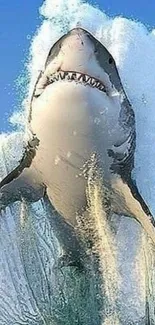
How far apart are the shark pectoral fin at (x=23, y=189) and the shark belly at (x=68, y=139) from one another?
238mm

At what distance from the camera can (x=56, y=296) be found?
13.9m

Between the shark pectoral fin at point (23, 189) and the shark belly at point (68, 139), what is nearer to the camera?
the shark belly at point (68, 139)

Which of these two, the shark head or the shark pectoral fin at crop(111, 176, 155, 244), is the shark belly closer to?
the shark head

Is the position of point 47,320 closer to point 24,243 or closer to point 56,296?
point 56,296

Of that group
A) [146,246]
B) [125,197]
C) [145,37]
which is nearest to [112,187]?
[125,197]

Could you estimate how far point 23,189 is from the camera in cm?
1313

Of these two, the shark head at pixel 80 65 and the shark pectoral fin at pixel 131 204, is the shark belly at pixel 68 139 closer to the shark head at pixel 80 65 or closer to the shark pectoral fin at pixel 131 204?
the shark head at pixel 80 65

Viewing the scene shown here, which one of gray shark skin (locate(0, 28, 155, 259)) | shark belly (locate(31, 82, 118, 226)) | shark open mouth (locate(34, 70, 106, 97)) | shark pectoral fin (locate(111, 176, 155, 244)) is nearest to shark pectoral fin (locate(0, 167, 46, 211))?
gray shark skin (locate(0, 28, 155, 259))

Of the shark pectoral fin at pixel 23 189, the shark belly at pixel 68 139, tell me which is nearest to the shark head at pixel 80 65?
the shark belly at pixel 68 139

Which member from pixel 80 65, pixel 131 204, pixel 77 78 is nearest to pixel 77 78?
pixel 77 78

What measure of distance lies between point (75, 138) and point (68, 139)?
0.10m

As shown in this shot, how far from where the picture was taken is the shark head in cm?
1128

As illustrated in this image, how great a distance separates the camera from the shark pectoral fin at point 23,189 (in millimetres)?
12812

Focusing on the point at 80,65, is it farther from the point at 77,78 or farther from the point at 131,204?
the point at 131,204
